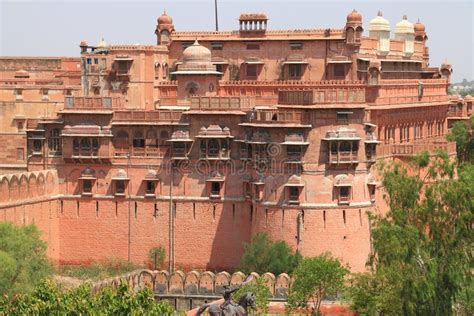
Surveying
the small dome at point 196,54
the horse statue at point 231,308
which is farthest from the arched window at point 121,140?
the horse statue at point 231,308

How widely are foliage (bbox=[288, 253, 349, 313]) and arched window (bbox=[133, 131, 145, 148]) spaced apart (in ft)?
38.6

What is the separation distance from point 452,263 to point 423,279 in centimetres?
143

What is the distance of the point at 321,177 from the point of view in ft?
214

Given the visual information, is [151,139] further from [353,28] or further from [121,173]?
[353,28]

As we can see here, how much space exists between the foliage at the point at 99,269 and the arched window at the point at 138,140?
16.6 feet

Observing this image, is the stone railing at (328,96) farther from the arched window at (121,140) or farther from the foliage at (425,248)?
the foliage at (425,248)

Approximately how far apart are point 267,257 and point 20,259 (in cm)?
1022

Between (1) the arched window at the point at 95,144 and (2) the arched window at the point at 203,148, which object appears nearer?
(2) the arched window at the point at 203,148

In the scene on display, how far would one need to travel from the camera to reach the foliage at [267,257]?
6462 cm

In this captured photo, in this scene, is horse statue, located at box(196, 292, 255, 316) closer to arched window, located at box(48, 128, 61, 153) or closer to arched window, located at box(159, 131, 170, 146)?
arched window, located at box(159, 131, 170, 146)

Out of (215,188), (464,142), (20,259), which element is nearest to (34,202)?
(215,188)

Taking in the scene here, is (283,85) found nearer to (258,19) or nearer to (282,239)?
(258,19)

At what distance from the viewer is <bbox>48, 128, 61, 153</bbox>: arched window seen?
232 ft

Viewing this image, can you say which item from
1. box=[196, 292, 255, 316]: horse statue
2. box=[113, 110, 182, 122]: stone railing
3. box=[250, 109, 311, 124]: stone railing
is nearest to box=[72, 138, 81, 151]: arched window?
box=[113, 110, 182, 122]: stone railing
